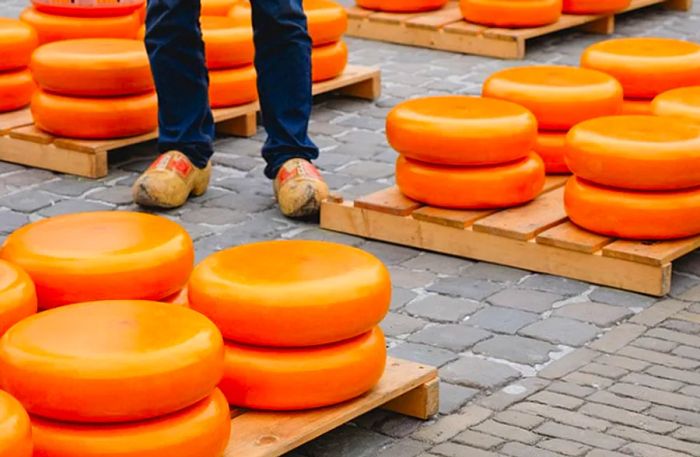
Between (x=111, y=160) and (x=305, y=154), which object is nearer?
(x=305, y=154)

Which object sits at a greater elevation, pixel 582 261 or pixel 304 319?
pixel 304 319

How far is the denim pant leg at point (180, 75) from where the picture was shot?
5.42m

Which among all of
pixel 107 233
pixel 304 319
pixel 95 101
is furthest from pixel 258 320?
pixel 95 101

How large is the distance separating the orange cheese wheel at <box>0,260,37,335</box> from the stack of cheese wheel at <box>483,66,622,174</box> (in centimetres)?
248

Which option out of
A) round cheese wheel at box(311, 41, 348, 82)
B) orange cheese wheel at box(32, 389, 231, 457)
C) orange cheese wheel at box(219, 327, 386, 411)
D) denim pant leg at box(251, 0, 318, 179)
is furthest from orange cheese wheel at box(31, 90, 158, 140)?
orange cheese wheel at box(32, 389, 231, 457)

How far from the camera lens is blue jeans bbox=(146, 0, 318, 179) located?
5355 millimetres

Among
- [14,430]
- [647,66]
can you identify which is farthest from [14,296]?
[647,66]

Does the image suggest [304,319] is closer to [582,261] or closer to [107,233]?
[107,233]

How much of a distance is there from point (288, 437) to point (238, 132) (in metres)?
3.24

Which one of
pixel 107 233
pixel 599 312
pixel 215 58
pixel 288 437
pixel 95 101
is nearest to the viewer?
pixel 288 437

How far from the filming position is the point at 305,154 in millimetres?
5523

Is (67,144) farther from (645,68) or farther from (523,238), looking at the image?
(645,68)

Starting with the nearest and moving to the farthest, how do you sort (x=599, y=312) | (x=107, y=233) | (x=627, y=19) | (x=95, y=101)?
(x=107, y=233), (x=599, y=312), (x=95, y=101), (x=627, y=19)

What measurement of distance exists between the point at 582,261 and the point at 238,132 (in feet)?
7.21
